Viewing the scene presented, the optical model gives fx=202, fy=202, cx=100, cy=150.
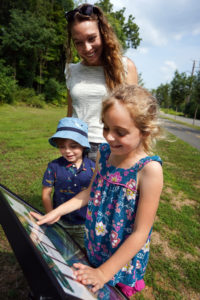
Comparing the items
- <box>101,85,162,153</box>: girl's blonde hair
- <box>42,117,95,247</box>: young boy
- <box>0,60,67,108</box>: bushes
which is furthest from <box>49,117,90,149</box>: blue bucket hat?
<box>0,60,67,108</box>: bushes

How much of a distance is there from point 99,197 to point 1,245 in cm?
195

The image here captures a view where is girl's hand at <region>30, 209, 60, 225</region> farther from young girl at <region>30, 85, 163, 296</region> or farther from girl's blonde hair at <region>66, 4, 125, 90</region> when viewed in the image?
girl's blonde hair at <region>66, 4, 125, 90</region>

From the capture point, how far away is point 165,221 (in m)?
3.42

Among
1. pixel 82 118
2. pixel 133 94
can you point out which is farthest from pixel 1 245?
pixel 133 94

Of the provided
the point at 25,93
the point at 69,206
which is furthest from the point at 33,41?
the point at 69,206

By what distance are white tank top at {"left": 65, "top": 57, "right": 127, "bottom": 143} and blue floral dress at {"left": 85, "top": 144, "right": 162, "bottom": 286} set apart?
691mm

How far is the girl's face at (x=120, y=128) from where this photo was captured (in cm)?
99

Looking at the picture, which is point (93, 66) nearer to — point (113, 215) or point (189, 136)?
point (113, 215)

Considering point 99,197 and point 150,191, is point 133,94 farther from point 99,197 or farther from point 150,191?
point 99,197

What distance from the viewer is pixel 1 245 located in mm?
2482

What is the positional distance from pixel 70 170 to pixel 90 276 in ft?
3.69

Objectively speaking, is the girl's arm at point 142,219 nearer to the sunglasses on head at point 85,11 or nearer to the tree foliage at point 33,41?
the sunglasses on head at point 85,11

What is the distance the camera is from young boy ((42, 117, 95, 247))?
5.95 feet

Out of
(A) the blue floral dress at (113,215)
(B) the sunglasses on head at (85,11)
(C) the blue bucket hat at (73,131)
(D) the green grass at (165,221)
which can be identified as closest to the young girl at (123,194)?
(A) the blue floral dress at (113,215)
